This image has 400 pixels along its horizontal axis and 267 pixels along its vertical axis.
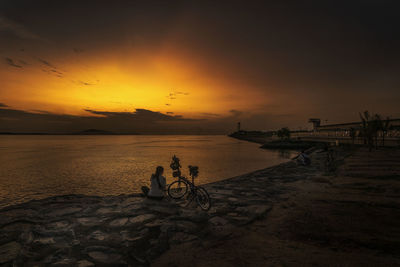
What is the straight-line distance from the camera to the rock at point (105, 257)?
14.4 ft

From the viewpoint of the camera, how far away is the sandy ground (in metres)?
4.29

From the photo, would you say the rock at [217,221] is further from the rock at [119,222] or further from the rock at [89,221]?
the rock at [89,221]

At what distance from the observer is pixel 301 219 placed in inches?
249

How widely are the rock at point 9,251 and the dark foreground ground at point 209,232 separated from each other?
0.02 m

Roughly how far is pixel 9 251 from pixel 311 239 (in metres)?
7.06

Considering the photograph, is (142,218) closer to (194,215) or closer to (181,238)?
(194,215)

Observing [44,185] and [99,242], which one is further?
[44,185]

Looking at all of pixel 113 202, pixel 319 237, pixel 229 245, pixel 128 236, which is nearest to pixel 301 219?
pixel 319 237

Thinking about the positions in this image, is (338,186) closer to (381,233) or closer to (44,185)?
(381,233)

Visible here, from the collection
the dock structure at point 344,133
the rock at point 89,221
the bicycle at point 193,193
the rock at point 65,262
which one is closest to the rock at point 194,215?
the bicycle at point 193,193

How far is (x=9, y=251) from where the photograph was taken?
477 centimetres

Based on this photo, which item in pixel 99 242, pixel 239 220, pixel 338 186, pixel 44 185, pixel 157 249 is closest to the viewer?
pixel 157 249

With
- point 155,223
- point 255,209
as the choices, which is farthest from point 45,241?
point 255,209

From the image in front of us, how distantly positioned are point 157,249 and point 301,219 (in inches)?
171
